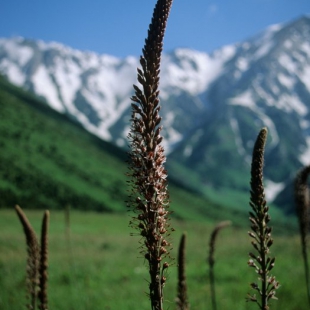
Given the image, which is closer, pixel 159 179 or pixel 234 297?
pixel 159 179

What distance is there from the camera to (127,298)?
17906 millimetres

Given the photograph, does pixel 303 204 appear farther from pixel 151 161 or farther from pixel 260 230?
pixel 151 161

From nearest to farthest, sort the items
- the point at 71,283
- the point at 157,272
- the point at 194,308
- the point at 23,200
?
the point at 157,272, the point at 194,308, the point at 71,283, the point at 23,200

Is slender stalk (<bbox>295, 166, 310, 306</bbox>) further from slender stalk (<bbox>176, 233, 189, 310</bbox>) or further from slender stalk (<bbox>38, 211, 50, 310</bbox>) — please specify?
slender stalk (<bbox>38, 211, 50, 310</bbox>)

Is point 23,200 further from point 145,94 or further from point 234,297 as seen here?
point 145,94

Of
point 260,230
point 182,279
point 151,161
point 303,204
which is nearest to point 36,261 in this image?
point 182,279

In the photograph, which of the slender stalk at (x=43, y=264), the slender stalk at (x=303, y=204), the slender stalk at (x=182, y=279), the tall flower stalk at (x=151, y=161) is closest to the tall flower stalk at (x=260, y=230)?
the tall flower stalk at (x=151, y=161)

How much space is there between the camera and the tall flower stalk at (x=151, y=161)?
11.1ft

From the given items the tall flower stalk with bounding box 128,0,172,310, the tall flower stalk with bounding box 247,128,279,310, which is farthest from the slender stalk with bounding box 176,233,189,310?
the tall flower stalk with bounding box 128,0,172,310

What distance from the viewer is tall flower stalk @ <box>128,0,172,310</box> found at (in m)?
3.38

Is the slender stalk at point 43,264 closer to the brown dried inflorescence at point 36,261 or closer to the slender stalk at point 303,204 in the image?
the brown dried inflorescence at point 36,261

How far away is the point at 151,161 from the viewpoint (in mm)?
3547

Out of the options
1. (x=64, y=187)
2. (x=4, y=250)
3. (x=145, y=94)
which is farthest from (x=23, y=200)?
(x=145, y=94)

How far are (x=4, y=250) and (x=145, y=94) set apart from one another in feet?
119
